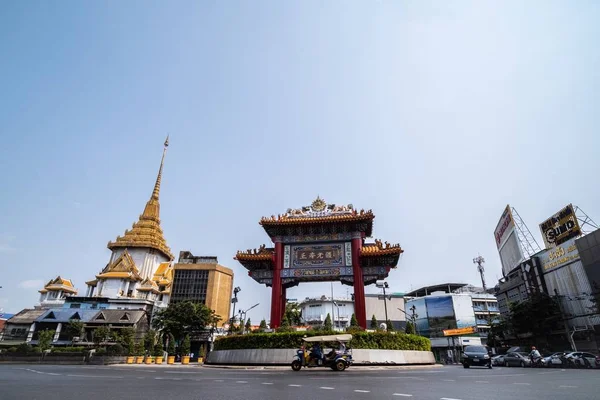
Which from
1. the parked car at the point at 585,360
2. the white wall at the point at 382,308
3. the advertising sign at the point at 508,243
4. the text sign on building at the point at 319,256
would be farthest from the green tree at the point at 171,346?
the white wall at the point at 382,308

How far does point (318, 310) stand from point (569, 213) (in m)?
60.2

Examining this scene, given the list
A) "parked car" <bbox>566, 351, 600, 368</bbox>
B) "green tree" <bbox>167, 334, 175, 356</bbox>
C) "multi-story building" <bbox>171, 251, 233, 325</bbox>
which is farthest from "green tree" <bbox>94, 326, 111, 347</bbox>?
"parked car" <bbox>566, 351, 600, 368</bbox>

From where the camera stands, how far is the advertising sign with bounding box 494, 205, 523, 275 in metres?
50.0

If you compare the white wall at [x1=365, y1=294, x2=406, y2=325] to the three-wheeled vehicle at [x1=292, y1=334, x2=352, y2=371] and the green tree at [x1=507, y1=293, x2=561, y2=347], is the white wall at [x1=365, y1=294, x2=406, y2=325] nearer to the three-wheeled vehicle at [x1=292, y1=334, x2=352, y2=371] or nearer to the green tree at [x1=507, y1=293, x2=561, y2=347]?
the green tree at [x1=507, y1=293, x2=561, y2=347]

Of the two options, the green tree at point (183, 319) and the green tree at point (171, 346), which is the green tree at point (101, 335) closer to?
the green tree at point (183, 319)

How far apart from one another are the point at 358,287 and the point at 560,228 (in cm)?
Result: 3063

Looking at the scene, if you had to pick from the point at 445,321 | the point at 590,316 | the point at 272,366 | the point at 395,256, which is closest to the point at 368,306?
the point at 445,321

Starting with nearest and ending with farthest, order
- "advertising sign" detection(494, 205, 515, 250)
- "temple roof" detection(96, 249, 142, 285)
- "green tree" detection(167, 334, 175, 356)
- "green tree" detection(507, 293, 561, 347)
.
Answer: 1. "green tree" detection(507, 293, 561, 347)
2. "green tree" detection(167, 334, 175, 356)
3. "advertising sign" detection(494, 205, 515, 250)
4. "temple roof" detection(96, 249, 142, 285)

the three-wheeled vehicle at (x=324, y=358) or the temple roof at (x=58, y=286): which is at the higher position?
the temple roof at (x=58, y=286)

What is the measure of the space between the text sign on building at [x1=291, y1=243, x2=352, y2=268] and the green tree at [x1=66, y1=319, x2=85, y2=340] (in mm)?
42173

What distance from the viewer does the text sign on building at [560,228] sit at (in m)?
40.1

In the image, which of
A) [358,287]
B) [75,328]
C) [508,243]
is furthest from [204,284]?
[508,243]

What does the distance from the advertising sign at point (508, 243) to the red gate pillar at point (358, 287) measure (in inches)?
1292

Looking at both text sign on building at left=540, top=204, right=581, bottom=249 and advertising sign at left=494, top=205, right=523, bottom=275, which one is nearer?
text sign on building at left=540, top=204, right=581, bottom=249
